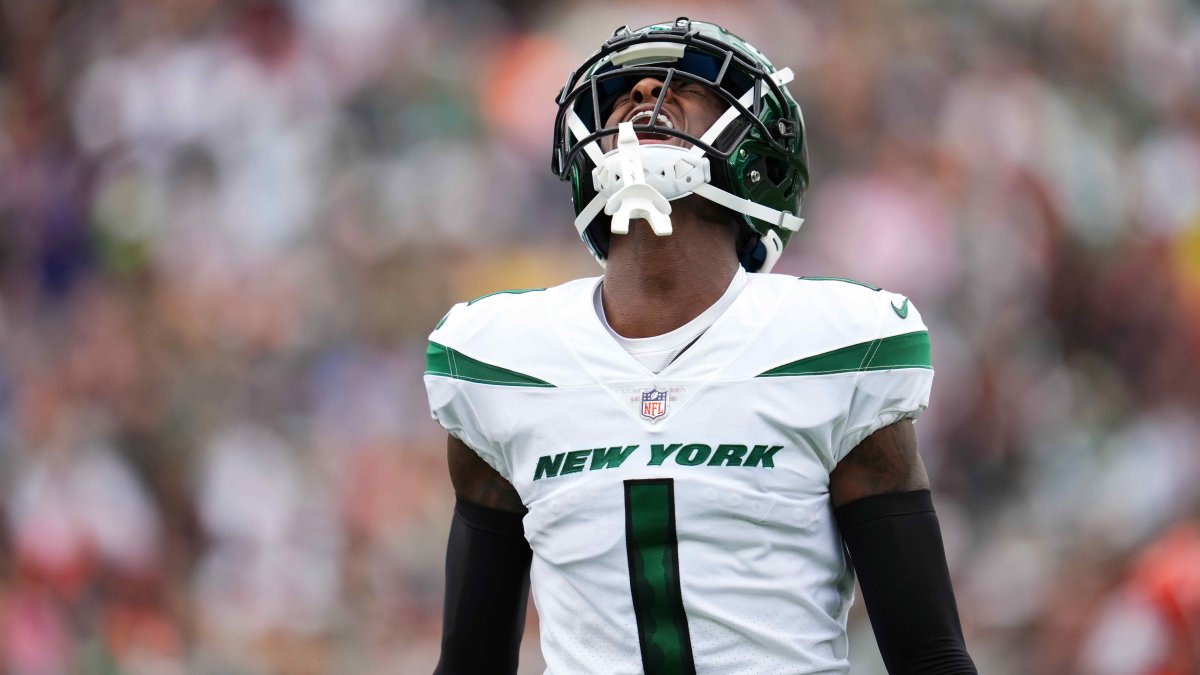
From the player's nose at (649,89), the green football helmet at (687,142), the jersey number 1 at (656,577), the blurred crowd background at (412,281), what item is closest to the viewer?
the jersey number 1 at (656,577)

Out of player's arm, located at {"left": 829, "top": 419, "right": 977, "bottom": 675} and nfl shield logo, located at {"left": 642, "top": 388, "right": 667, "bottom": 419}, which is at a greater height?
nfl shield logo, located at {"left": 642, "top": 388, "right": 667, "bottom": 419}

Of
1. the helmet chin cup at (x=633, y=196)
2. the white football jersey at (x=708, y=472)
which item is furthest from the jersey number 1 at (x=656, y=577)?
the helmet chin cup at (x=633, y=196)

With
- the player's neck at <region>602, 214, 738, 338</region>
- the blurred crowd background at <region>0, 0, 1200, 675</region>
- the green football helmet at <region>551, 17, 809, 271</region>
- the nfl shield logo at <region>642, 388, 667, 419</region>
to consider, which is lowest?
the nfl shield logo at <region>642, 388, 667, 419</region>

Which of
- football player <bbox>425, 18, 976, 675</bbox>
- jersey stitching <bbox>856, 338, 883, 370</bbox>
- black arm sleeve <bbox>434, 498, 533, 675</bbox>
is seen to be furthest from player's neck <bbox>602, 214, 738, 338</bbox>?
black arm sleeve <bbox>434, 498, 533, 675</bbox>

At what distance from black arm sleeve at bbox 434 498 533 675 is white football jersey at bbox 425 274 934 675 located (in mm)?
117

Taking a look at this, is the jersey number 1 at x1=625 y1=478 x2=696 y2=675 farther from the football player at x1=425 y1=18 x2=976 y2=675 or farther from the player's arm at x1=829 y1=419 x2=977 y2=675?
the player's arm at x1=829 y1=419 x2=977 y2=675

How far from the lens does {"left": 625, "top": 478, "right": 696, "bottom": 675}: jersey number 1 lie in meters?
1.67

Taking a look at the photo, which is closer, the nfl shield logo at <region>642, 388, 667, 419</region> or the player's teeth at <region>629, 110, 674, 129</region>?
the nfl shield logo at <region>642, 388, 667, 419</region>

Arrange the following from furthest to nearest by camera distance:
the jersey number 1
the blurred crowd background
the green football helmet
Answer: the blurred crowd background
the green football helmet
the jersey number 1

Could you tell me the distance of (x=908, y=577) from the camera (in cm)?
172

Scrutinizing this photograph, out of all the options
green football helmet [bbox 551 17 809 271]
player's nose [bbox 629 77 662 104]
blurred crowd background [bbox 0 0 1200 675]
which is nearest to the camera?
green football helmet [bbox 551 17 809 271]

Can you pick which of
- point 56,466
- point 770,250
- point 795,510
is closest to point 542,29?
point 56,466

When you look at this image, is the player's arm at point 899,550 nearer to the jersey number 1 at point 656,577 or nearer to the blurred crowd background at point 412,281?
the jersey number 1 at point 656,577

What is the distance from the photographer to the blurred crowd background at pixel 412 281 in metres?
4.11
